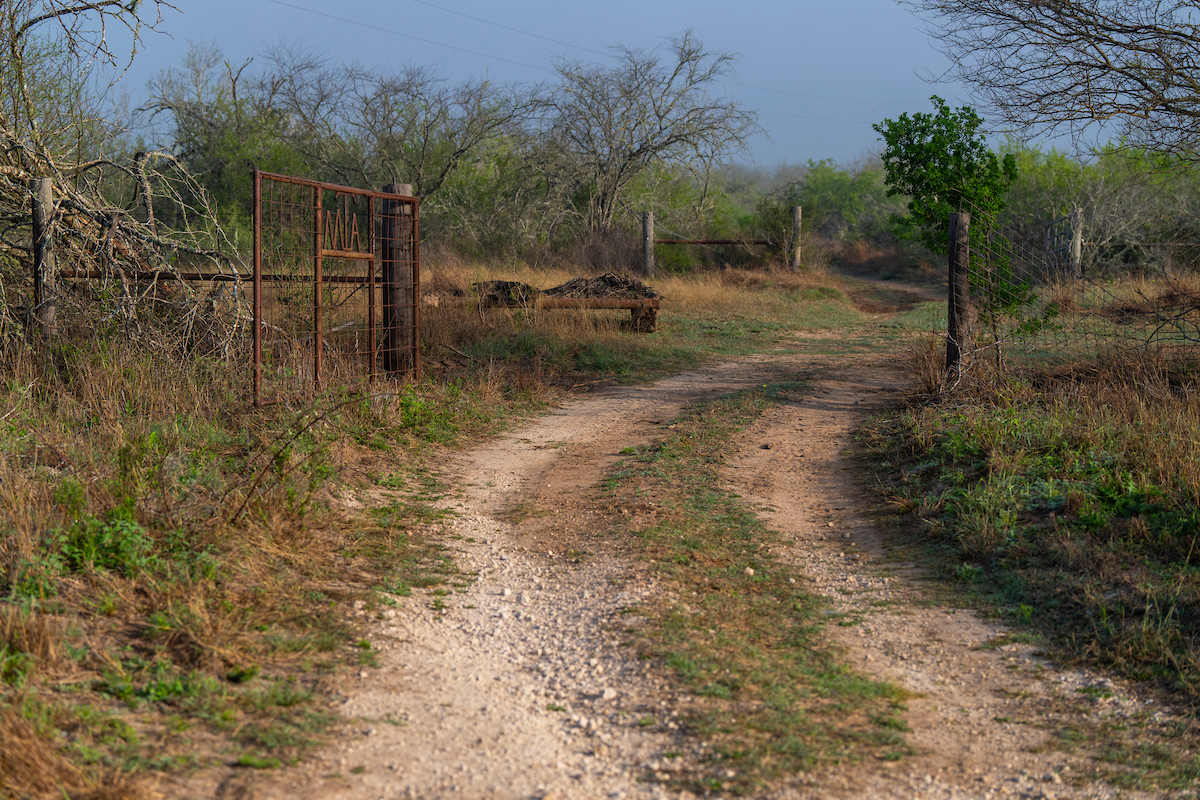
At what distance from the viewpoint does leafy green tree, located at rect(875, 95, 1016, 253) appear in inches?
382

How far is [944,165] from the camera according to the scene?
984 centimetres

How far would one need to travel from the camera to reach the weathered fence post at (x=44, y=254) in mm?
7312

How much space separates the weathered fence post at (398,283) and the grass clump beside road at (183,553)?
0.69 m

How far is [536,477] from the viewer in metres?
6.54

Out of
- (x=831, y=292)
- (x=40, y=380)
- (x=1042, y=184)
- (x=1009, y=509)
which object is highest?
(x=1042, y=184)

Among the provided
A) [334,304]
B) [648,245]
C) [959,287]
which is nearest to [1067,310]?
[959,287]

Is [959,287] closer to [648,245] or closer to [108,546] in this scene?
[108,546]

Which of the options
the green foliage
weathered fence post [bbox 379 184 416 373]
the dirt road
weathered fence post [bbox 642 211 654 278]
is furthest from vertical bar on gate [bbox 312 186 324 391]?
weathered fence post [bbox 642 211 654 278]

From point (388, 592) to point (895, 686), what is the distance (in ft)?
7.50

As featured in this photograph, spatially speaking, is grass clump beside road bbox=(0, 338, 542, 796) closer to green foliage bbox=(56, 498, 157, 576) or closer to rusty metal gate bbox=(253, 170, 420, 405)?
green foliage bbox=(56, 498, 157, 576)

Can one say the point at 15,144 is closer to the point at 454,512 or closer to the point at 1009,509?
the point at 454,512

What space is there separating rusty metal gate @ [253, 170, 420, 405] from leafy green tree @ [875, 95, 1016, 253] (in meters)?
5.29

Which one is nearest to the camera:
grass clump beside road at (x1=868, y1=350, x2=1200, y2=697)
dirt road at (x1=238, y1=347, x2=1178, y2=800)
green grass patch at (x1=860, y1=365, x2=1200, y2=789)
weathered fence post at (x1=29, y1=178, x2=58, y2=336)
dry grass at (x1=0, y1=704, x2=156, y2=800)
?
dry grass at (x1=0, y1=704, x2=156, y2=800)

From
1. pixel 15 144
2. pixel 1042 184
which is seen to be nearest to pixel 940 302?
pixel 1042 184
